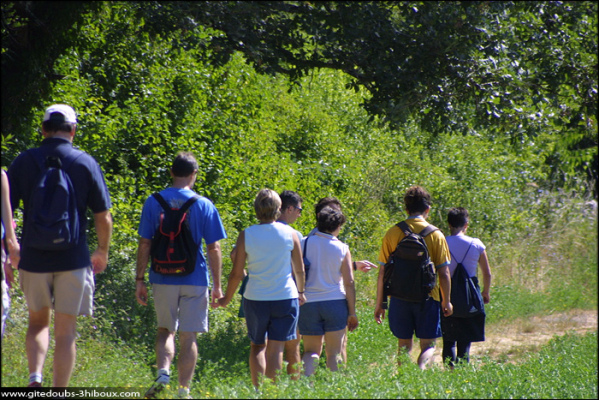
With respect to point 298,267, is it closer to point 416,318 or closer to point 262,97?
point 416,318

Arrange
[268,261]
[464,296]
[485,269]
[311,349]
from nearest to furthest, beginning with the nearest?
[268,261], [311,349], [464,296], [485,269]

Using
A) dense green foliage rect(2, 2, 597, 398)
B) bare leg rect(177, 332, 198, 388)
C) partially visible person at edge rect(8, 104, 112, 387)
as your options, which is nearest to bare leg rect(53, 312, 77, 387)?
partially visible person at edge rect(8, 104, 112, 387)

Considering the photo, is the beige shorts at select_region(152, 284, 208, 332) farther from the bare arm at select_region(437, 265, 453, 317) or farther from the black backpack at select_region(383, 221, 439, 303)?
the bare arm at select_region(437, 265, 453, 317)

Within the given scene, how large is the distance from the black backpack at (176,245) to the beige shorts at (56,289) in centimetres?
64

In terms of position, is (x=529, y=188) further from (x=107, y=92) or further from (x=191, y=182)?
(x=191, y=182)

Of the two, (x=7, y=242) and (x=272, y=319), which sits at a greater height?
(x=7, y=242)

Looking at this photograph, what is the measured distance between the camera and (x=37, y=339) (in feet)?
15.4

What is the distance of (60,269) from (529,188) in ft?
47.1

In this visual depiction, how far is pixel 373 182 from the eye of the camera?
1257 cm

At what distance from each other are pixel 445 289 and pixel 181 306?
2592 mm

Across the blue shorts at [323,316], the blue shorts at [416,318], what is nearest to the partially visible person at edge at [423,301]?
the blue shorts at [416,318]

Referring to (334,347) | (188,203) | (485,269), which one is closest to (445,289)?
A: (485,269)

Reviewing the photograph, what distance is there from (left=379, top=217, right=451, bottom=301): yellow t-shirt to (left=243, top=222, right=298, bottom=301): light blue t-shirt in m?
1.45

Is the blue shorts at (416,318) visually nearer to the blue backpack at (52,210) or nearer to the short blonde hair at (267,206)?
the short blonde hair at (267,206)
